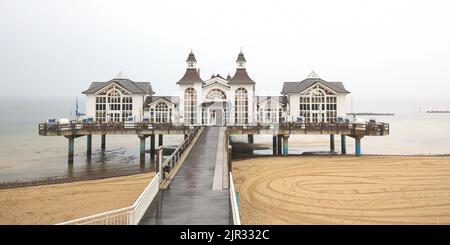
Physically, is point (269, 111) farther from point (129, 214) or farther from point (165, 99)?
point (129, 214)

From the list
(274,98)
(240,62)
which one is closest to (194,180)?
(274,98)

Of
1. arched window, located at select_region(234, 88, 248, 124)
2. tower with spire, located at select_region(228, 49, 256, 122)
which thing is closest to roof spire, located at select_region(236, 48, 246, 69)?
tower with spire, located at select_region(228, 49, 256, 122)

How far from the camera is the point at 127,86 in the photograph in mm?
35531

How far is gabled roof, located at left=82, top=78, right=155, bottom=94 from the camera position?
114 ft

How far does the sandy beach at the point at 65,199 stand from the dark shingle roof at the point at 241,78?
51.6ft

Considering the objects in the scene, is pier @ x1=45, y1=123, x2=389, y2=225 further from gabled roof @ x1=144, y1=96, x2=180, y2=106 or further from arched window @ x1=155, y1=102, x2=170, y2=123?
gabled roof @ x1=144, y1=96, x2=180, y2=106

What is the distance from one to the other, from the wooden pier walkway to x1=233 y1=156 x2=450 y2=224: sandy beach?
2.34 metres

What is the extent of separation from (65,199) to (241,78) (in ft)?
70.9

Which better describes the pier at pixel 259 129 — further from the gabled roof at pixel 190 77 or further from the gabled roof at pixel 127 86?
the gabled roof at pixel 190 77

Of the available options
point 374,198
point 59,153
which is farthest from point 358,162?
point 59,153

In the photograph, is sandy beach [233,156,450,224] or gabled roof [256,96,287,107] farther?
gabled roof [256,96,287,107]
